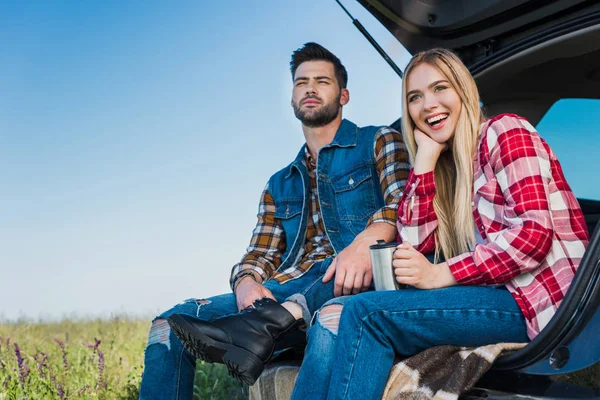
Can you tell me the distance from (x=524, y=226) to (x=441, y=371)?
1.40 ft

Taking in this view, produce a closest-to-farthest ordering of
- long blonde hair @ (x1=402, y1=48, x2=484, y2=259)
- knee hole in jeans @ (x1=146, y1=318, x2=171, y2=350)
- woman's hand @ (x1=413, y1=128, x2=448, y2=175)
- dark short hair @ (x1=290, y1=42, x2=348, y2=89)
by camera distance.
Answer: long blonde hair @ (x1=402, y1=48, x2=484, y2=259) → woman's hand @ (x1=413, y1=128, x2=448, y2=175) → knee hole in jeans @ (x1=146, y1=318, x2=171, y2=350) → dark short hair @ (x1=290, y1=42, x2=348, y2=89)

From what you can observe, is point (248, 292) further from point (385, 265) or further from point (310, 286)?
point (385, 265)

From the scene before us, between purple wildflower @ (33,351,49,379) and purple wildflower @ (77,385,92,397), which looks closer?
purple wildflower @ (77,385,92,397)

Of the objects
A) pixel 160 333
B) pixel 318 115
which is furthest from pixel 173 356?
pixel 318 115

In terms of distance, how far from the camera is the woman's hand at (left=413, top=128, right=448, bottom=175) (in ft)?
6.57

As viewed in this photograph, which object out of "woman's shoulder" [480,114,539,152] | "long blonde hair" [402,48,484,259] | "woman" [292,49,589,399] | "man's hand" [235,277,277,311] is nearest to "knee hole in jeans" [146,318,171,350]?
"man's hand" [235,277,277,311]

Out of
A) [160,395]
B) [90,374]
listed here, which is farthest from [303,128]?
[90,374]

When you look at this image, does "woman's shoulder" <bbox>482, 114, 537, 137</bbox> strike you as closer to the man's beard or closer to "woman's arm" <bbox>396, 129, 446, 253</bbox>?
"woman's arm" <bbox>396, 129, 446, 253</bbox>

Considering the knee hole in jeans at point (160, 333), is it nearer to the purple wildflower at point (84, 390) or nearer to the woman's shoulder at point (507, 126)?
the purple wildflower at point (84, 390)

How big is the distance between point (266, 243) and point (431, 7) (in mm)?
1228

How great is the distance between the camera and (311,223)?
2742 mm

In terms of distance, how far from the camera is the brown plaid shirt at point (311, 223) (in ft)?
8.07

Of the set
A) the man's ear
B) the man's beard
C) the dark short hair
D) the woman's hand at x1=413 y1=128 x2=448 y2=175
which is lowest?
the woman's hand at x1=413 y1=128 x2=448 y2=175

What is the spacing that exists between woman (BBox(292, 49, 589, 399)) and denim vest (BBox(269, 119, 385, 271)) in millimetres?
729
